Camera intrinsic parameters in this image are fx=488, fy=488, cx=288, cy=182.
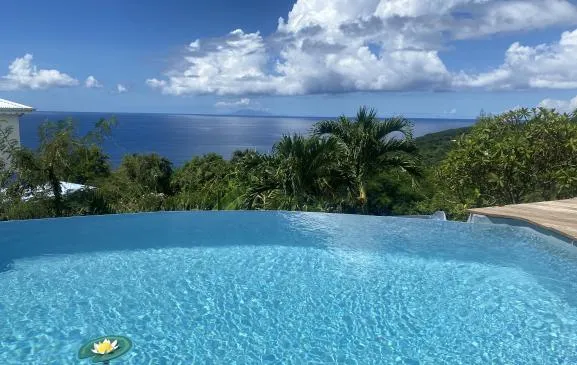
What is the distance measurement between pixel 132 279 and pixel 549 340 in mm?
5353

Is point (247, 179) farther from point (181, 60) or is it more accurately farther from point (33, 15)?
point (181, 60)

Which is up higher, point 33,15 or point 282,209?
point 33,15

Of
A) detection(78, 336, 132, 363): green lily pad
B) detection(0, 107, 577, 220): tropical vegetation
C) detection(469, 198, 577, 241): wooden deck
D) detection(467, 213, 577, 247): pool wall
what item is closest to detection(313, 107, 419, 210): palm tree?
detection(0, 107, 577, 220): tropical vegetation

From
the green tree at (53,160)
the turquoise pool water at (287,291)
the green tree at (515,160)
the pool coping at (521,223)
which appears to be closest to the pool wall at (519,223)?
the pool coping at (521,223)

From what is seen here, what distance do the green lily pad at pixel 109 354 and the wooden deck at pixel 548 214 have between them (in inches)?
246

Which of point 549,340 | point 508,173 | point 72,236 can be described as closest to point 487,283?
point 549,340

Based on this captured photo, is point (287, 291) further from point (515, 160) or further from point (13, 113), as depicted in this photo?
point (13, 113)

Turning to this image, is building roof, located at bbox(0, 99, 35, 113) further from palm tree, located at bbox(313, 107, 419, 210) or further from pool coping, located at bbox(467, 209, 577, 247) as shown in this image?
pool coping, located at bbox(467, 209, 577, 247)

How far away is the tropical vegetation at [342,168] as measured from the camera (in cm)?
1012

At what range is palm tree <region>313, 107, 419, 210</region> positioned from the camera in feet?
36.4

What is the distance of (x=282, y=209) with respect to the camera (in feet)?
35.5

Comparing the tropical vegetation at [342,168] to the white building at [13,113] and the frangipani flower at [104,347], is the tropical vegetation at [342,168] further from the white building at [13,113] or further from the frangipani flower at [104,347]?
the white building at [13,113]

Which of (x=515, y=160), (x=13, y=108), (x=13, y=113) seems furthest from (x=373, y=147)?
(x=13, y=113)

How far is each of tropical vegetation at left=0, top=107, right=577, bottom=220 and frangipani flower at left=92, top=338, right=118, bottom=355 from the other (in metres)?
6.02
